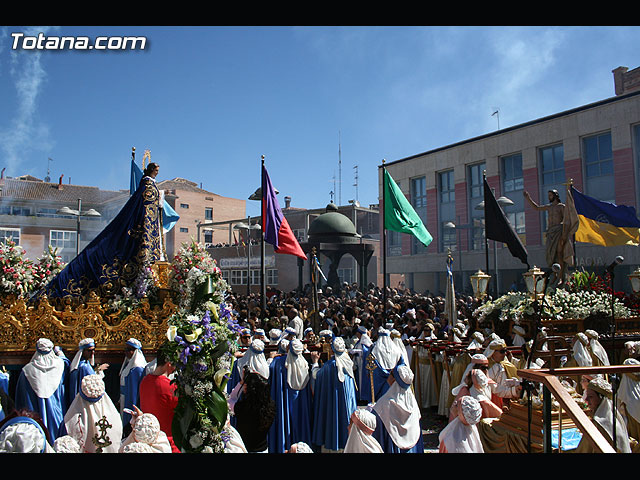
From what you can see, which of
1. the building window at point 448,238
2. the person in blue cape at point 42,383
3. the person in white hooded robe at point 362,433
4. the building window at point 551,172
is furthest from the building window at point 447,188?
the person in white hooded robe at point 362,433

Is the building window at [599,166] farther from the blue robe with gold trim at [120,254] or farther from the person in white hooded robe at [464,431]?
the person in white hooded robe at [464,431]

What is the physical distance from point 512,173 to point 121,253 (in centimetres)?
2952

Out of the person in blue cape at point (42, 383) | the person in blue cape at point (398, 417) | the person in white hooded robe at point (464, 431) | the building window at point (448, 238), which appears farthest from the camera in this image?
the building window at point (448, 238)

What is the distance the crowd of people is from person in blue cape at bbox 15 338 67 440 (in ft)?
0.05

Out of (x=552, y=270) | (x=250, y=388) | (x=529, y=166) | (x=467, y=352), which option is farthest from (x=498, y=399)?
(x=529, y=166)

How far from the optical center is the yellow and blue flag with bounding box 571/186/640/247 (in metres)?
14.7

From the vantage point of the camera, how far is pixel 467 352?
31.2ft

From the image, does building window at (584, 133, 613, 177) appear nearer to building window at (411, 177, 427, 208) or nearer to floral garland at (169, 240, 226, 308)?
building window at (411, 177, 427, 208)

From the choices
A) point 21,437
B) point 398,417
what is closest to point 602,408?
point 398,417

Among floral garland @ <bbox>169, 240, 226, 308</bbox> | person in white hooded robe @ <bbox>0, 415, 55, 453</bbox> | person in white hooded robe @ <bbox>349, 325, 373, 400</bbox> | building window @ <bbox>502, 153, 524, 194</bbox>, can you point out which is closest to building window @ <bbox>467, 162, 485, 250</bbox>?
building window @ <bbox>502, 153, 524, 194</bbox>

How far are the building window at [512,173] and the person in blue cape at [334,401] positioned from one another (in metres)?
28.1

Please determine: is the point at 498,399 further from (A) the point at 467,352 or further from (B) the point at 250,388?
(B) the point at 250,388

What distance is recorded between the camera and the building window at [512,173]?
110 ft
